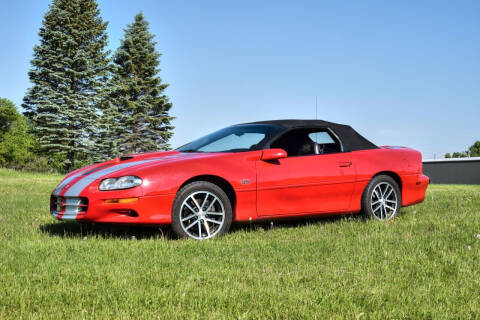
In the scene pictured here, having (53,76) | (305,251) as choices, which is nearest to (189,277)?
(305,251)

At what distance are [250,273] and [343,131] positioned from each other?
3576mm

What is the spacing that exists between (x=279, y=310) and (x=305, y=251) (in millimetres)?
1721

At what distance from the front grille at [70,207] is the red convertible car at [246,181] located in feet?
0.04

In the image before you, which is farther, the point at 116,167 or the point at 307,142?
the point at 307,142

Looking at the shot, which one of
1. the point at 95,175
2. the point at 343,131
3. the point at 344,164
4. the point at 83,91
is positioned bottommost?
the point at 95,175

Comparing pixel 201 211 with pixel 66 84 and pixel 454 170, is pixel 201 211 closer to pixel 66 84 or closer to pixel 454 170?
pixel 66 84

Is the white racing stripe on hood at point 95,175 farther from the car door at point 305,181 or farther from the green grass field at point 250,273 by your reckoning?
the car door at point 305,181

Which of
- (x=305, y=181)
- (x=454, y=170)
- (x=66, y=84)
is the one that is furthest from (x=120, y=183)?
(x=454, y=170)

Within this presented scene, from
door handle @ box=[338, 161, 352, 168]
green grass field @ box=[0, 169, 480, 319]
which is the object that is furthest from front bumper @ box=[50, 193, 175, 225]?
door handle @ box=[338, 161, 352, 168]

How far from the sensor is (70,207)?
5.56 m

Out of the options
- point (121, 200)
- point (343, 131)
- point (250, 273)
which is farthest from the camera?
point (343, 131)

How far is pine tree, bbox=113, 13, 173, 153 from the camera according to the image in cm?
4025

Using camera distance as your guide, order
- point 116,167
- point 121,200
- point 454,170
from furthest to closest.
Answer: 1. point 454,170
2. point 116,167
3. point 121,200

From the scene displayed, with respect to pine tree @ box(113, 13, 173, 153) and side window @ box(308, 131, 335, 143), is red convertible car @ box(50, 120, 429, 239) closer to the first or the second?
side window @ box(308, 131, 335, 143)
